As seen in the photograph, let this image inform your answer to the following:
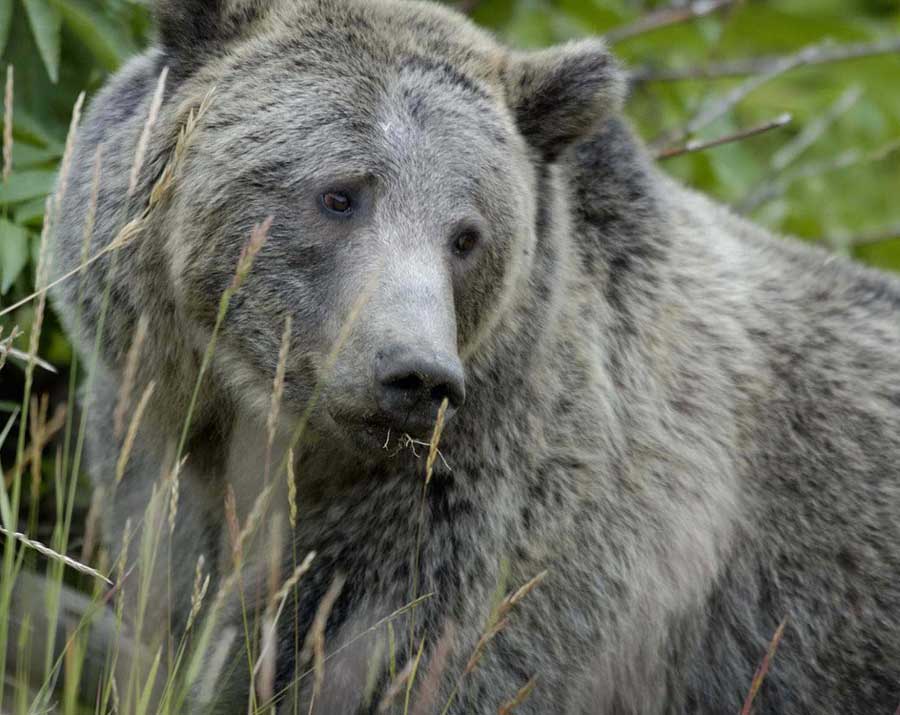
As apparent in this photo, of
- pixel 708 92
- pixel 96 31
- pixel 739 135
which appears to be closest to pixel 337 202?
pixel 96 31

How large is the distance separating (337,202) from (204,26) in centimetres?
80

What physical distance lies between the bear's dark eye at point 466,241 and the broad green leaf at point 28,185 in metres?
1.83

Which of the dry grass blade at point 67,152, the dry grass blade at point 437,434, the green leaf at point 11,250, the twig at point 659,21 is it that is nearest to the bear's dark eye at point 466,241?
the dry grass blade at point 437,434

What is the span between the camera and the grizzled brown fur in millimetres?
4016

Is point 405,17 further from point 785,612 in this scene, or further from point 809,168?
point 809,168

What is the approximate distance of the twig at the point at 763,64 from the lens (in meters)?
8.13

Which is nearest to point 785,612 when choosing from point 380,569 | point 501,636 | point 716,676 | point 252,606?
point 716,676

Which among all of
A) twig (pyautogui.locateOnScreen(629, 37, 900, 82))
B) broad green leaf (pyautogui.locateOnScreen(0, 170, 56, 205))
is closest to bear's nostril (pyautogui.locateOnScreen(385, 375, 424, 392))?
broad green leaf (pyautogui.locateOnScreen(0, 170, 56, 205))

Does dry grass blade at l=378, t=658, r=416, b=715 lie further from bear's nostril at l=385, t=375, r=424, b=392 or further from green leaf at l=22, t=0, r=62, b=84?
green leaf at l=22, t=0, r=62, b=84

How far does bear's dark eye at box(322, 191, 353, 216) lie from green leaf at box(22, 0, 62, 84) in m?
1.54

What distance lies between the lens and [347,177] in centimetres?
397

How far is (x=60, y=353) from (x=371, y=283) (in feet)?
10.0

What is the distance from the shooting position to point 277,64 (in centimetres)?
418

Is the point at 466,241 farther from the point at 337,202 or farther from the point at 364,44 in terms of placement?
the point at 364,44
